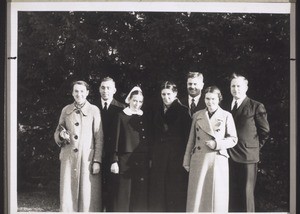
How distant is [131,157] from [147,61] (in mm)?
787

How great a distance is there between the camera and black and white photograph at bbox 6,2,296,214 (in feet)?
12.8

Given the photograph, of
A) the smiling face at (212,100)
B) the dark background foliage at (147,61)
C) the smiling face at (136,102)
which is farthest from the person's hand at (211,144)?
the smiling face at (136,102)

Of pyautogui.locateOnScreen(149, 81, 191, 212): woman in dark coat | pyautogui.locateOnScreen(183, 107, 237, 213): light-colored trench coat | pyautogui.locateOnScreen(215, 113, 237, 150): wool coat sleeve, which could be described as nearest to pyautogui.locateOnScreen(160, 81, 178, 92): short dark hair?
pyautogui.locateOnScreen(149, 81, 191, 212): woman in dark coat

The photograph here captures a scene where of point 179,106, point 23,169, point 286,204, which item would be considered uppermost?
point 179,106

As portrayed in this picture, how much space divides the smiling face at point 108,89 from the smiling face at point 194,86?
0.60 m

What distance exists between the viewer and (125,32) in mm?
3949

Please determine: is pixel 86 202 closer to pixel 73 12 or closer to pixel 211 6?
pixel 73 12

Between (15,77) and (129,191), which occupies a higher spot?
(15,77)

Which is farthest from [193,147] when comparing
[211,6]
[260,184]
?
[211,6]

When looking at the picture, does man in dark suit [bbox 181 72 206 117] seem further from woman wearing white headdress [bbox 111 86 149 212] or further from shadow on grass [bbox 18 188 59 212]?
shadow on grass [bbox 18 188 59 212]

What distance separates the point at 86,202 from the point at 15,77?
3.83 feet

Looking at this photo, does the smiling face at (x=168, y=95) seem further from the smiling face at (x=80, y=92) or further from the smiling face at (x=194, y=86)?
the smiling face at (x=80, y=92)

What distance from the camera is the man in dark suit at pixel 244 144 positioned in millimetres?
3914

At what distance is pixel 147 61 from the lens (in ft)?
12.9
